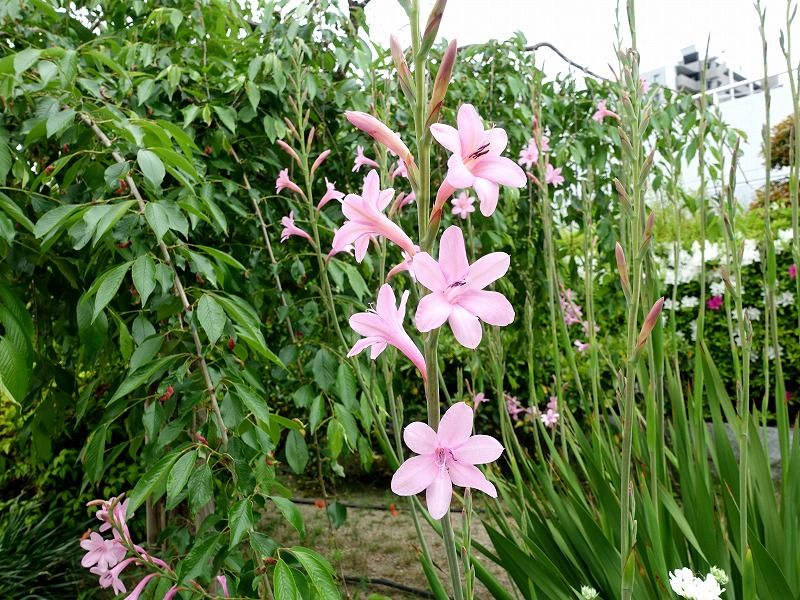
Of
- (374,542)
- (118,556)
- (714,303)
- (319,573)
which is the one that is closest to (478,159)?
(319,573)

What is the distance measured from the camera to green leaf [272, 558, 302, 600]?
106 cm

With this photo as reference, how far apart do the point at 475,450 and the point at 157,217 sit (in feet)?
2.82

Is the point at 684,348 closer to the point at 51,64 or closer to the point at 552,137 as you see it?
the point at 552,137

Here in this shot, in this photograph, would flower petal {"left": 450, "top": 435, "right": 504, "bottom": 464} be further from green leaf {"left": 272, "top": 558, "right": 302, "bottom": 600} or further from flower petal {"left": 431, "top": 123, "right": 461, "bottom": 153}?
green leaf {"left": 272, "top": 558, "right": 302, "bottom": 600}

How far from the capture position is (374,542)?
11.7ft

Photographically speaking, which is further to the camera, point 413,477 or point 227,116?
point 227,116

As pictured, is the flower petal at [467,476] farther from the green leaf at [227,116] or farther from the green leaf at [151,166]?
the green leaf at [227,116]

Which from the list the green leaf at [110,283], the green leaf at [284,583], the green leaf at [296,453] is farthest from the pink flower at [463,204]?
the green leaf at [284,583]

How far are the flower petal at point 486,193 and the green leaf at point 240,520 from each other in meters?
0.73

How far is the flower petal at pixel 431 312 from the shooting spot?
2.04ft

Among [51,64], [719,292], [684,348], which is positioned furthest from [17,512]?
[719,292]

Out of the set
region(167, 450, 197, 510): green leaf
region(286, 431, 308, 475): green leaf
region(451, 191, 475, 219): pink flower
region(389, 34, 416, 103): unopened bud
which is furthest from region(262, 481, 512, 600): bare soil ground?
region(389, 34, 416, 103): unopened bud

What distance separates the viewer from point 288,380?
2111 mm

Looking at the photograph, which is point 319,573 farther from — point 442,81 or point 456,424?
point 442,81
